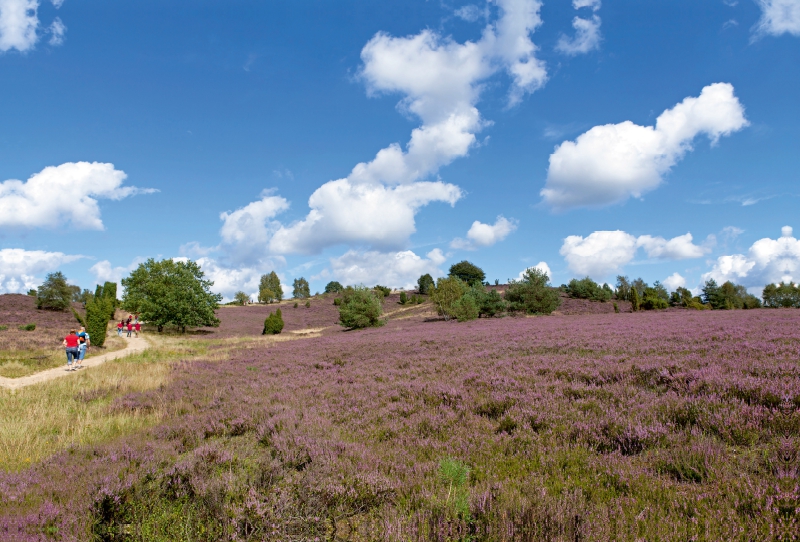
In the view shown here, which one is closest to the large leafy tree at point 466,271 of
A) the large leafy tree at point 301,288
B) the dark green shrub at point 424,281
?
the dark green shrub at point 424,281

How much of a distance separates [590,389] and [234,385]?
10.6 meters

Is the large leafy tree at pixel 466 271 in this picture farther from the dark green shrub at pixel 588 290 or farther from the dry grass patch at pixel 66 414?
the dry grass patch at pixel 66 414

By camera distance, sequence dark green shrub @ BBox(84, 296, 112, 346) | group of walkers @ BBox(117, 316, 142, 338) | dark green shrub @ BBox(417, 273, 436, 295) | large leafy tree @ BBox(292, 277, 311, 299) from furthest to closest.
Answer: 1. large leafy tree @ BBox(292, 277, 311, 299)
2. dark green shrub @ BBox(417, 273, 436, 295)
3. group of walkers @ BBox(117, 316, 142, 338)
4. dark green shrub @ BBox(84, 296, 112, 346)

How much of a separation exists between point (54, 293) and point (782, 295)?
11199 centimetres

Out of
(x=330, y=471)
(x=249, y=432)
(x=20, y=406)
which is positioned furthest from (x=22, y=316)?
(x=330, y=471)

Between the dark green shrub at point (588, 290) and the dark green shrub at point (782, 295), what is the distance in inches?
906

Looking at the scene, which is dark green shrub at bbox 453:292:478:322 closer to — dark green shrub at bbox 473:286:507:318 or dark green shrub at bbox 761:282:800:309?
dark green shrub at bbox 473:286:507:318

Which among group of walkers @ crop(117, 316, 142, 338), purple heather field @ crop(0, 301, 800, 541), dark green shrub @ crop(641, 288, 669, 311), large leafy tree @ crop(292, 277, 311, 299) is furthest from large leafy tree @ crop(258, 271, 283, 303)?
purple heather field @ crop(0, 301, 800, 541)

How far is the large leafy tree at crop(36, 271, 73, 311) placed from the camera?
54688 mm

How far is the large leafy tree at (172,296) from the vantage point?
4428cm

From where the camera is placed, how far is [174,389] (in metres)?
12.0

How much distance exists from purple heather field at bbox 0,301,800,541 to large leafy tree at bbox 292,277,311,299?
4434 inches

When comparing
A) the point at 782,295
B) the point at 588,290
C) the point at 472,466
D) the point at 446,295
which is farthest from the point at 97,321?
the point at 782,295

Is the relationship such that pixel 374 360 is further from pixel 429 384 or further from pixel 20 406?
pixel 20 406
